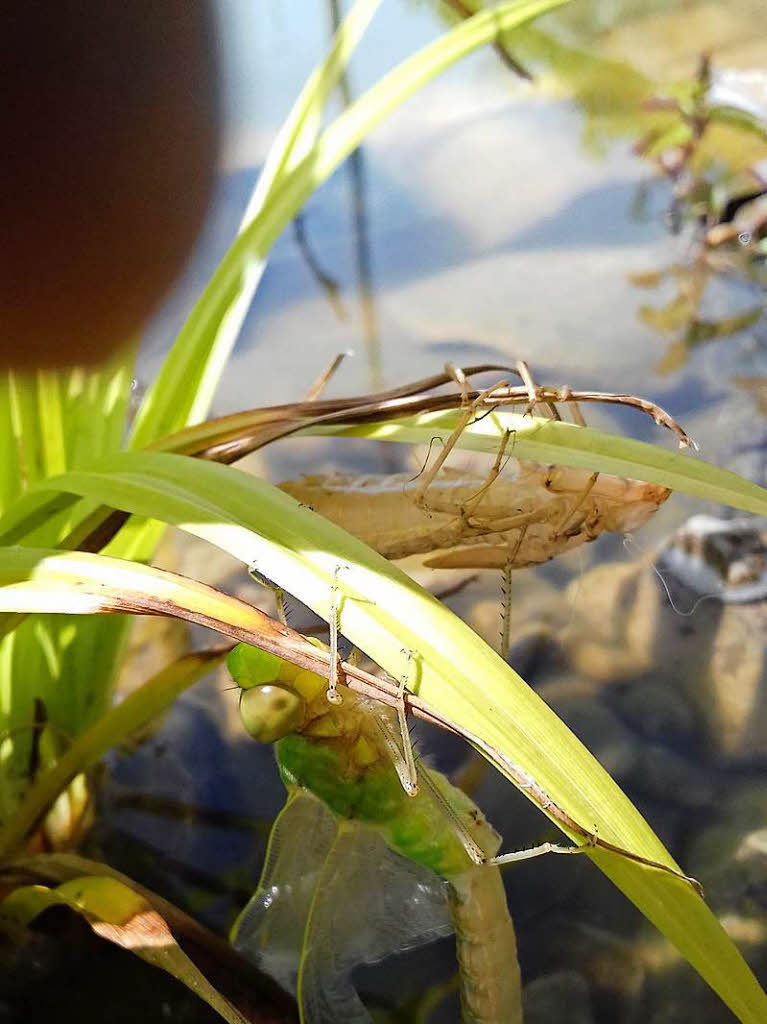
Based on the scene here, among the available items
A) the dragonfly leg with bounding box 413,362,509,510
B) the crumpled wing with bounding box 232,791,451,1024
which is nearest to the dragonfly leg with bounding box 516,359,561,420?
the dragonfly leg with bounding box 413,362,509,510

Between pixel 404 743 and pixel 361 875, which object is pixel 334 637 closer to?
A: pixel 404 743

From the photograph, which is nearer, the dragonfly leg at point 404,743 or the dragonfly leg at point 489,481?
the dragonfly leg at point 404,743

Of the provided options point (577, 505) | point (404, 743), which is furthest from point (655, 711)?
point (404, 743)

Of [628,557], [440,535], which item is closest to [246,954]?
[440,535]

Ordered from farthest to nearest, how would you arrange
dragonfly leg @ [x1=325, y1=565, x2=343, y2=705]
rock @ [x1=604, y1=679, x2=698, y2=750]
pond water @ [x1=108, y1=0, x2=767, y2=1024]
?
rock @ [x1=604, y1=679, x2=698, y2=750], pond water @ [x1=108, y1=0, x2=767, y2=1024], dragonfly leg @ [x1=325, y1=565, x2=343, y2=705]

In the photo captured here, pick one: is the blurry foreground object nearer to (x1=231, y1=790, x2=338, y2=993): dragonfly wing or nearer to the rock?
(x1=231, y1=790, x2=338, y2=993): dragonfly wing

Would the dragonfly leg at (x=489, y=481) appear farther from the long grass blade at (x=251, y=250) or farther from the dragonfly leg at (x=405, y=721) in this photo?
the long grass blade at (x=251, y=250)

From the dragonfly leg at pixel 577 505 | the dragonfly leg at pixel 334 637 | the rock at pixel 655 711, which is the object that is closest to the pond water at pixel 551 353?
the rock at pixel 655 711
